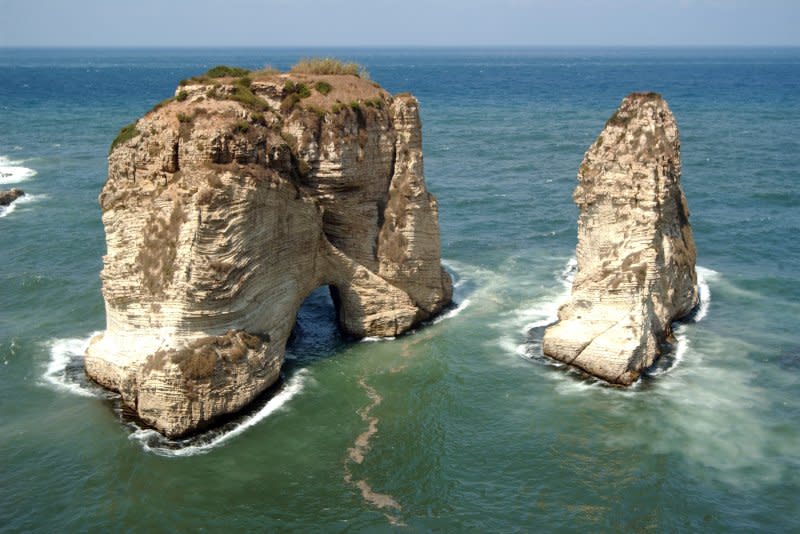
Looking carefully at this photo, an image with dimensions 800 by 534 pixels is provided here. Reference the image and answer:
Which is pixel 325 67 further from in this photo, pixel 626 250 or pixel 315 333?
pixel 626 250

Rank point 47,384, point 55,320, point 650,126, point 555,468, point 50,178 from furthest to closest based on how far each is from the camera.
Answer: point 50,178 < point 55,320 < point 650,126 < point 47,384 < point 555,468

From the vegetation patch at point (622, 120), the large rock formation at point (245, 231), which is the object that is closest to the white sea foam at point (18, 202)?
the large rock formation at point (245, 231)

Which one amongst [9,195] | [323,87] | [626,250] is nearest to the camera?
[626,250]

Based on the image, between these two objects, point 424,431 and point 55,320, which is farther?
point 55,320

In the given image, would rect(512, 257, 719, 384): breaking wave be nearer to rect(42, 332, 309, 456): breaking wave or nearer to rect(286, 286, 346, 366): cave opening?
rect(286, 286, 346, 366): cave opening

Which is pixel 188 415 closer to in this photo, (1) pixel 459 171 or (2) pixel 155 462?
(2) pixel 155 462

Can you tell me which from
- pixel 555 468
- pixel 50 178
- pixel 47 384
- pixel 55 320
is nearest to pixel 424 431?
pixel 555 468

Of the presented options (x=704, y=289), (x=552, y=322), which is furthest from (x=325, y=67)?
(x=704, y=289)

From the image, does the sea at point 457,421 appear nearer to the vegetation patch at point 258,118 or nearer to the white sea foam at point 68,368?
the white sea foam at point 68,368
